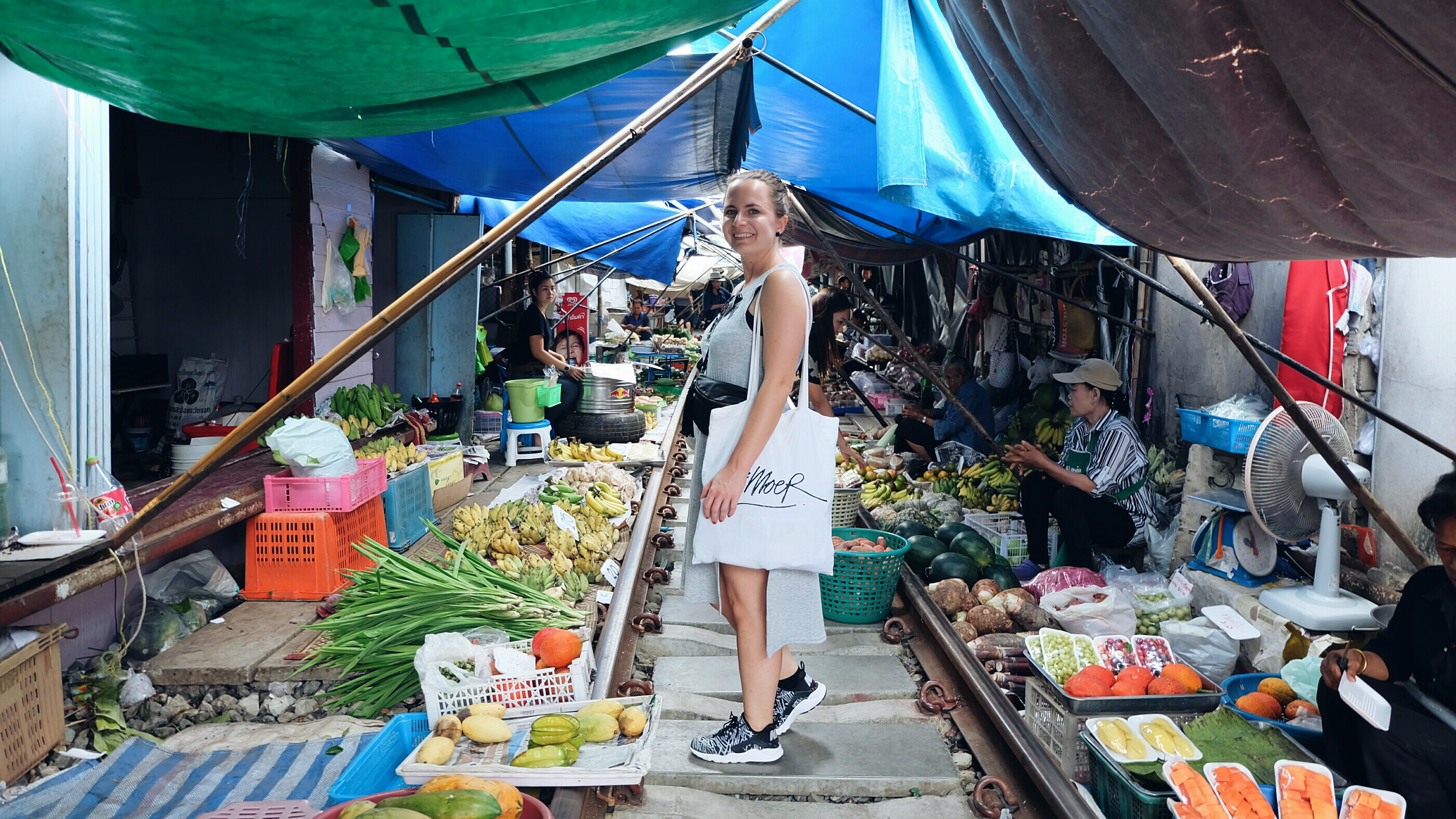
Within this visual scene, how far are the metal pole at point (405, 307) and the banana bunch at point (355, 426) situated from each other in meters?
4.36

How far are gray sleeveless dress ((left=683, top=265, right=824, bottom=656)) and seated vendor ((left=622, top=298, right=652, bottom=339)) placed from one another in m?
22.4

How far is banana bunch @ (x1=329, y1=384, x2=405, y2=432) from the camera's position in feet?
24.1

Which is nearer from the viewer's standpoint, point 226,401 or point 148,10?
point 148,10

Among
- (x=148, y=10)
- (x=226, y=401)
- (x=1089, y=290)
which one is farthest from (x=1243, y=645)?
(x=226, y=401)

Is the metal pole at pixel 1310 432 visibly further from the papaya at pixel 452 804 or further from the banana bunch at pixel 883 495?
the banana bunch at pixel 883 495

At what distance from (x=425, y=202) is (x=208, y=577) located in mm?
6104

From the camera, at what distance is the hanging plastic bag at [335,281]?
7113 mm

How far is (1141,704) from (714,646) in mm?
2296

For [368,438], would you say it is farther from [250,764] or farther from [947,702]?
[947,702]

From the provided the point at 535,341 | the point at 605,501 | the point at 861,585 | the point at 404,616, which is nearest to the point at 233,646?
the point at 404,616

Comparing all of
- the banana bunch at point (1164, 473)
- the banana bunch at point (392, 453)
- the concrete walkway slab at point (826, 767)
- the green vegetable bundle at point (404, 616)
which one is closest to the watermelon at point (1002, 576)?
the banana bunch at point (1164, 473)

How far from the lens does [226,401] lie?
24.6ft

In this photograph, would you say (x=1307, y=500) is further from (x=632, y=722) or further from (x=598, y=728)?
(x=598, y=728)

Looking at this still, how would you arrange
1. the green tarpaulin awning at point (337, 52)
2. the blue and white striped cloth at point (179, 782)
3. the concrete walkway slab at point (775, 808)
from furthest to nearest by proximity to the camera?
the concrete walkway slab at point (775, 808) → the blue and white striped cloth at point (179, 782) → the green tarpaulin awning at point (337, 52)
